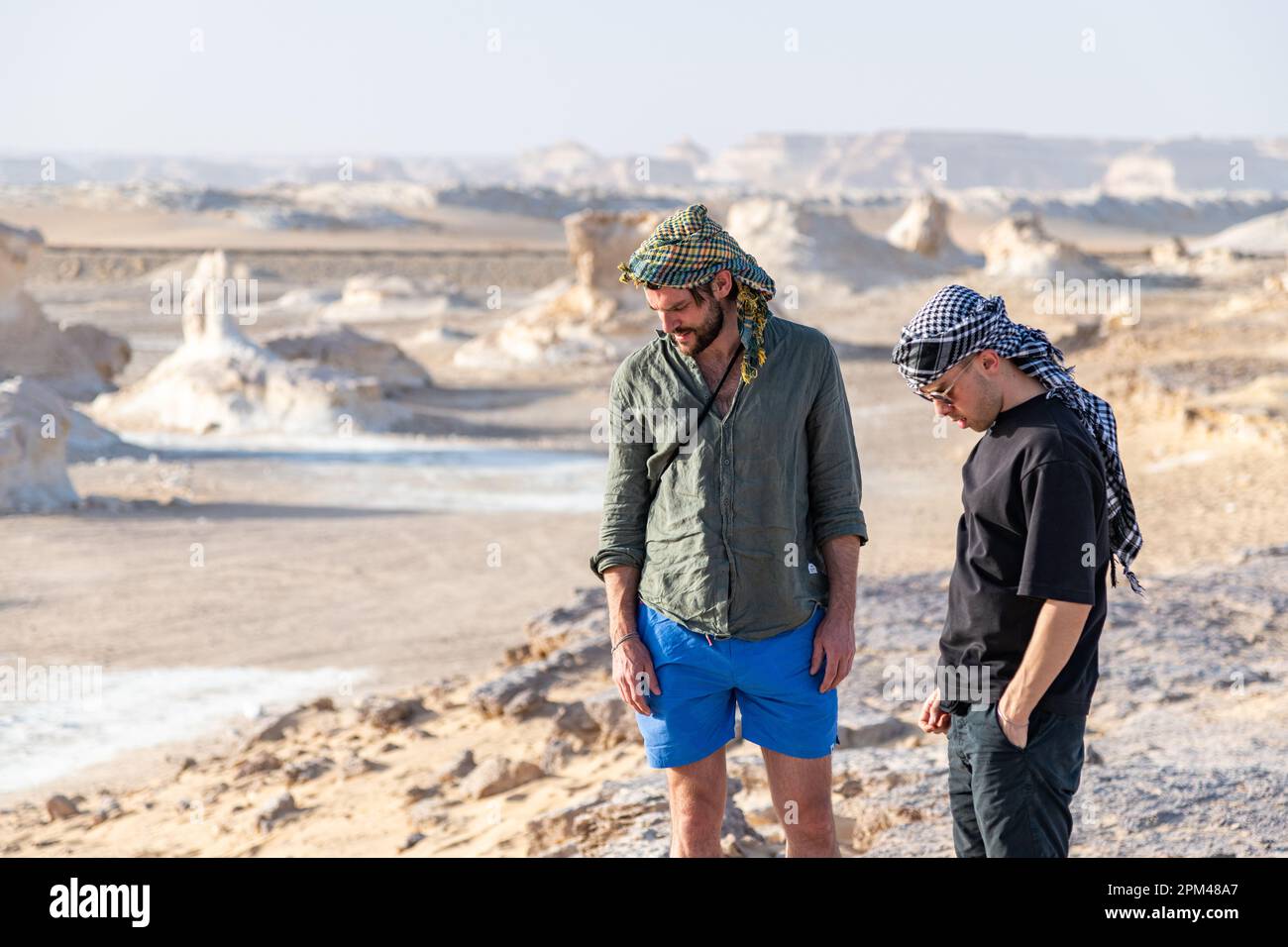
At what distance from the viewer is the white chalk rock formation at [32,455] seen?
42.2 feet

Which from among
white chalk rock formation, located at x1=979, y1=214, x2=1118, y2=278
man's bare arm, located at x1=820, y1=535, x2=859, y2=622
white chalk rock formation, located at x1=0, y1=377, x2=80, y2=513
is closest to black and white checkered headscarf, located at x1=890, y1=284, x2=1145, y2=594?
man's bare arm, located at x1=820, y1=535, x2=859, y2=622

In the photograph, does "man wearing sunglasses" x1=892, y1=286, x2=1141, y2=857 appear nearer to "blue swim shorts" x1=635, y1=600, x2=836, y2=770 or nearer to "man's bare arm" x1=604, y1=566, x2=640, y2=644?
"blue swim shorts" x1=635, y1=600, x2=836, y2=770

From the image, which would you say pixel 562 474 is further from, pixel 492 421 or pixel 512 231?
pixel 512 231

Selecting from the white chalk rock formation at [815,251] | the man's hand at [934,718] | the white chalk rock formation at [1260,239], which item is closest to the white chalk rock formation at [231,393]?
the white chalk rock formation at [815,251]

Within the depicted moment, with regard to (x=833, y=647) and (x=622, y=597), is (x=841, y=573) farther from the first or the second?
(x=622, y=597)

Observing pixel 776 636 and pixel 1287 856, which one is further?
pixel 1287 856

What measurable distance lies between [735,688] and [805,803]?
29 centimetres

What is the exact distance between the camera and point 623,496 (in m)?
3.26

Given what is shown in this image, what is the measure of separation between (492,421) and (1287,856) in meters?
16.6

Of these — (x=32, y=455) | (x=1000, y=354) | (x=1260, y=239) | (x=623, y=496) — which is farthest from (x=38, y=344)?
(x=1260, y=239)

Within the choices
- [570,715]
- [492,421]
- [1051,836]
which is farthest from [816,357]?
[492,421]

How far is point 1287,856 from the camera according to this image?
3850mm

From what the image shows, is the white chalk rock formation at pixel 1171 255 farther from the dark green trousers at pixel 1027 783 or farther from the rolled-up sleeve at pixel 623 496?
the dark green trousers at pixel 1027 783

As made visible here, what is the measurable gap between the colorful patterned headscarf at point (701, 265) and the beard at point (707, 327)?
0.16ft
